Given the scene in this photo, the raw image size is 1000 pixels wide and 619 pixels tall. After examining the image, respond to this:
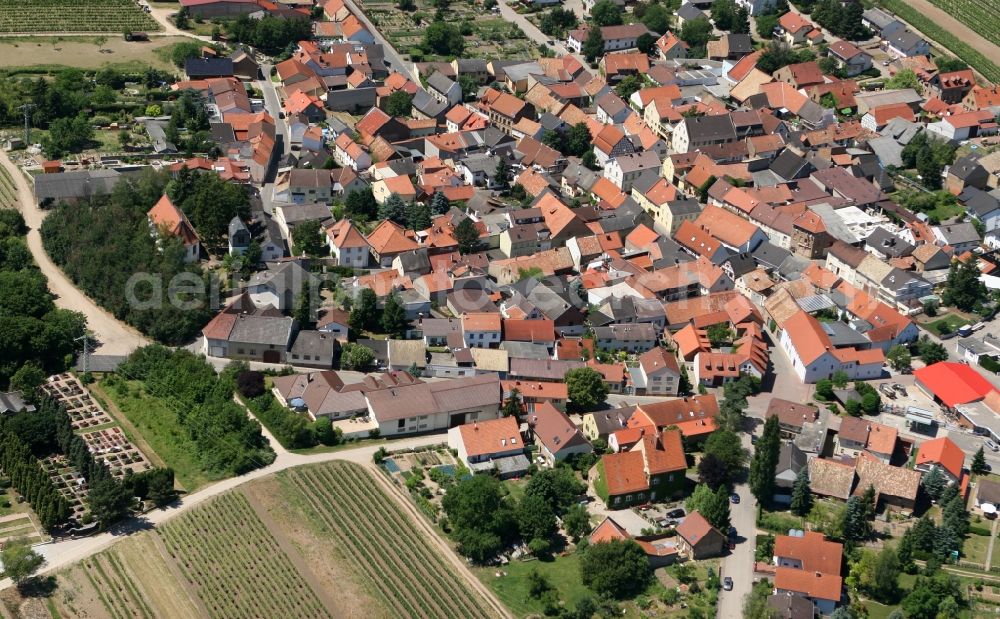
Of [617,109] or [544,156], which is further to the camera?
[617,109]

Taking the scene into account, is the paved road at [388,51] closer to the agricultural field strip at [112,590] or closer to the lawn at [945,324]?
the lawn at [945,324]

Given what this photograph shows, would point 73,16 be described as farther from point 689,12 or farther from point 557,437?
point 557,437

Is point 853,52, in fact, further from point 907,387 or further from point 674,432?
point 674,432

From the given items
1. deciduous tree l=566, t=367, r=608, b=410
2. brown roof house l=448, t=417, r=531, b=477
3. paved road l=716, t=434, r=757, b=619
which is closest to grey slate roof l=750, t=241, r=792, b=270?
deciduous tree l=566, t=367, r=608, b=410

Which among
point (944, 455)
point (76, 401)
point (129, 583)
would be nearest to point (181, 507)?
point (129, 583)

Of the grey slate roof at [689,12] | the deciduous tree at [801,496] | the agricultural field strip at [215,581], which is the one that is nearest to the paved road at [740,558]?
the deciduous tree at [801,496]

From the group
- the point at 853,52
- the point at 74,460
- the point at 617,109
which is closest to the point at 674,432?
the point at 74,460

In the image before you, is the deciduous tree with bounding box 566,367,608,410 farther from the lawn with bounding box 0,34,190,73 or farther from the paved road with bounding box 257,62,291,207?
the lawn with bounding box 0,34,190,73
